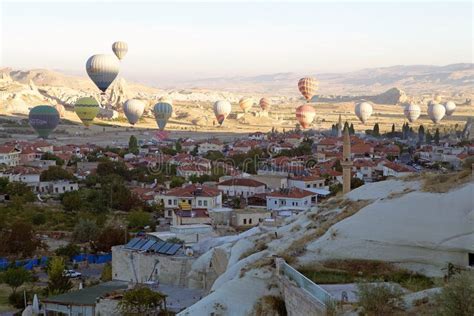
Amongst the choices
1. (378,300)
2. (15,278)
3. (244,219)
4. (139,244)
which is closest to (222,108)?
(244,219)

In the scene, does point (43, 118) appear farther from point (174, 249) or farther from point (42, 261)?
point (174, 249)

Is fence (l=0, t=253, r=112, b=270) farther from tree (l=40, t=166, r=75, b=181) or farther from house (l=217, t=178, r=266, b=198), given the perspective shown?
tree (l=40, t=166, r=75, b=181)

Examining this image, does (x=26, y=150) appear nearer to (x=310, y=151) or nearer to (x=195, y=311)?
(x=310, y=151)

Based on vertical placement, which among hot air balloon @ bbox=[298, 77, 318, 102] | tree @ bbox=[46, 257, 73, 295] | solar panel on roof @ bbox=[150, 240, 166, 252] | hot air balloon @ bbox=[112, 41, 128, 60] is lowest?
tree @ bbox=[46, 257, 73, 295]

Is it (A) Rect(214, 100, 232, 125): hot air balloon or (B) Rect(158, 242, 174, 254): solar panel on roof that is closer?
(B) Rect(158, 242, 174, 254): solar panel on roof

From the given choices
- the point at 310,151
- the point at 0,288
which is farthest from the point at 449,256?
the point at 310,151

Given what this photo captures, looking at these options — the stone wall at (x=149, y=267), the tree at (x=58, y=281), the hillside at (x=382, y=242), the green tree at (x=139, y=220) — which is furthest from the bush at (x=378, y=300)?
the green tree at (x=139, y=220)

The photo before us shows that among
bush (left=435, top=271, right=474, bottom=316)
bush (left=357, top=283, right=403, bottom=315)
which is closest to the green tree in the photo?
bush (left=357, top=283, right=403, bottom=315)

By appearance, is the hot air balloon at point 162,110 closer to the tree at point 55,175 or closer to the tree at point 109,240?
the tree at point 55,175
